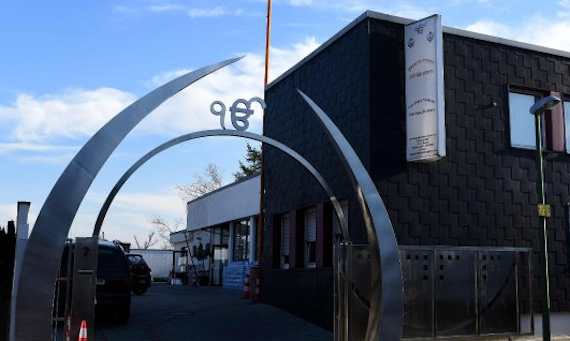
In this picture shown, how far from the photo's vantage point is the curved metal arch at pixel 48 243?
21.7 ft

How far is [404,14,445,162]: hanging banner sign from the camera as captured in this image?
44.1 feet

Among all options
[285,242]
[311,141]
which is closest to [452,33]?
[311,141]

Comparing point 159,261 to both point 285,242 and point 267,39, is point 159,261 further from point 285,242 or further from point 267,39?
Answer: point 285,242

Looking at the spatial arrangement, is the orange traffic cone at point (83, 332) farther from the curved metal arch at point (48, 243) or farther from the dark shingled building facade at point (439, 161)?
the dark shingled building facade at point (439, 161)

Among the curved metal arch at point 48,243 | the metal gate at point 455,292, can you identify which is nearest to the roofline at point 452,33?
the metal gate at point 455,292

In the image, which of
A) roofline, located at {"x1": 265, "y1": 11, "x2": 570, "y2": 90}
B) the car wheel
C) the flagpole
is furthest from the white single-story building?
roofline, located at {"x1": 265, "y1": 11, "x2": 570, "y2": 90}

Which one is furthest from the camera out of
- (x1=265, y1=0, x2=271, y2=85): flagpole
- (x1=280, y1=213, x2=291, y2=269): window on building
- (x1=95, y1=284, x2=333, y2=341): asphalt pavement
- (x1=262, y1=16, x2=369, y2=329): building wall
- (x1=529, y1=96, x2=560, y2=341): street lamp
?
(x1=265, y1=0, x2=271, y2=85): flagpole

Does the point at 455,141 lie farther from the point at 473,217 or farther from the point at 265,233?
the point at 265,233

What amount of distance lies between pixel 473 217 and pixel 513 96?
3.38m

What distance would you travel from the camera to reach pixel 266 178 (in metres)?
19.7

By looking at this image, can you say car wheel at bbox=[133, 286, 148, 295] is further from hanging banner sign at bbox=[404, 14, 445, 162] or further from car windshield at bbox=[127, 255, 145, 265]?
hanging banner sign at bbox=[404, 14, 445, 162]

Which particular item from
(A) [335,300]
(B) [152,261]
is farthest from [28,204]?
(B) [152,261]

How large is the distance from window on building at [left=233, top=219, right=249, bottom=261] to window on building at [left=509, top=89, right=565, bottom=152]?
51.8 feet

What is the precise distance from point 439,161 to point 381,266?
6.46 m
